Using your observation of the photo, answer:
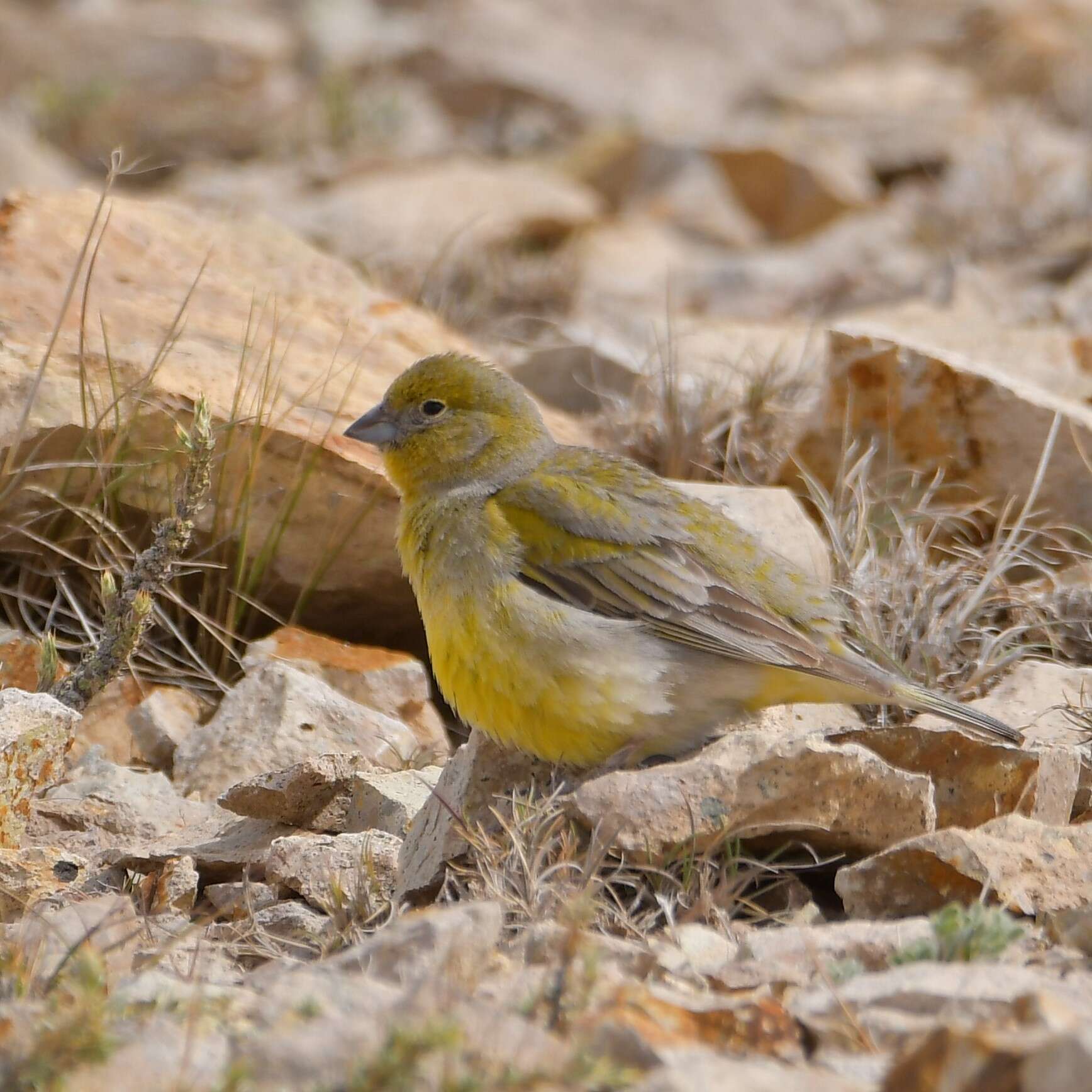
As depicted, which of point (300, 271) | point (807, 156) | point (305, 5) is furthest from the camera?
point (305, 5)

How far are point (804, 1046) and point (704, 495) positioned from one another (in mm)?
2756

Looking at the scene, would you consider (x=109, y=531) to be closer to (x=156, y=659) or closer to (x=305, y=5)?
(x=156, y=659)

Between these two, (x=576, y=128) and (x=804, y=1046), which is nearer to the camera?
(x=804, y=1046)

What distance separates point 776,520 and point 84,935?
2852 millimetres

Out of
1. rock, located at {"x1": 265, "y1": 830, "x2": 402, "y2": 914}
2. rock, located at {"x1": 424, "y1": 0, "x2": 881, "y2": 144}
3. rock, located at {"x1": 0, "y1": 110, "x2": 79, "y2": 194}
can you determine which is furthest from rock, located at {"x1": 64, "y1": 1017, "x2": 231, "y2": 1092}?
rock, located at {"x1": 424, "y1": 0, "x2": 881, "y2": 144}

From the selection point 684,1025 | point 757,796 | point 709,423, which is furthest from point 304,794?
point 709,423

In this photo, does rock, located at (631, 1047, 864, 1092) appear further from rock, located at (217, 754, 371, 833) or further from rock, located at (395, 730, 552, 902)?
rock, located at (217, 754, 371, 833)

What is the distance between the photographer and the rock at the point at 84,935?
10.4 ft

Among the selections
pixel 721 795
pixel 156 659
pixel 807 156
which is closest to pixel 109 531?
pixel 156 659

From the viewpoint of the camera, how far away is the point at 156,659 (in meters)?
5.44

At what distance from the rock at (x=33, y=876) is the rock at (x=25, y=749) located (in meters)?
0.10

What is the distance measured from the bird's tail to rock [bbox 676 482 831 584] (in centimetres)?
97

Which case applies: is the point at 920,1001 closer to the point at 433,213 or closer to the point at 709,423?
the point at 709,423

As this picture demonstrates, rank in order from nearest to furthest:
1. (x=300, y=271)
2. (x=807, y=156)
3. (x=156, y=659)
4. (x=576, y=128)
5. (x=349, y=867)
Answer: (x=349, y=867) → (x=156, y=659) → (x=300, y=271) → (x=807, y=156) → (x=576, y=128)
